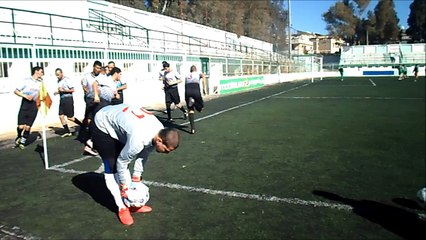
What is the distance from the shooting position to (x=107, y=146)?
13.5 feet

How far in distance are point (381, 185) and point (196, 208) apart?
8.93ft

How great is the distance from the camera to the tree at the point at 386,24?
85625mm

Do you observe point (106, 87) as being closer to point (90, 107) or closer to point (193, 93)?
point (90, 107)

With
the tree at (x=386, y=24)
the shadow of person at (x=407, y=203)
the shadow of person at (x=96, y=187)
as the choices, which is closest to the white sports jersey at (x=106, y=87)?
the shadow of person at (x=96, y=187)

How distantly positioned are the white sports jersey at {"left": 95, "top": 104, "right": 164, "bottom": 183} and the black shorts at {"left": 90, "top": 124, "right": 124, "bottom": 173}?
0.22 ft

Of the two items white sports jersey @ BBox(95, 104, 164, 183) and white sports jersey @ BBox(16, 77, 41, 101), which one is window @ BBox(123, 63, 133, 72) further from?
white sports jersey @ BBox(95, 104, 164, 183)

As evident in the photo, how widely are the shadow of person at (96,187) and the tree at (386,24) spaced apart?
91381mm

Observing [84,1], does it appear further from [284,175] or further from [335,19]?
[335,19]

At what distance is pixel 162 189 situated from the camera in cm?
540

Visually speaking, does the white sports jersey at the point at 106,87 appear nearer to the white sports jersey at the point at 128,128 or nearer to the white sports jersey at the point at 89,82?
the white sports jersey at the point at 89,82

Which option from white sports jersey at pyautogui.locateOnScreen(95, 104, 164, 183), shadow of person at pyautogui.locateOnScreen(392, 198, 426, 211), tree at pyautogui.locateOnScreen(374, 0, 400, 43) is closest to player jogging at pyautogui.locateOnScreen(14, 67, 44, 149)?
white sports jersey at pyautogui.locateOnScreen(95, 104, 164, 183)

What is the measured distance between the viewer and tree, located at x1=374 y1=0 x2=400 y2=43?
8562cm

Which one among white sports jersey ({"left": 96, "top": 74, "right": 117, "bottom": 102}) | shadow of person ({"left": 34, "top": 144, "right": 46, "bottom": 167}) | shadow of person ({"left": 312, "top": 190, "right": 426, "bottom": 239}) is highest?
white sports jersey ({"left": 96, "top": 74, "right": 117, "bottom": 102})

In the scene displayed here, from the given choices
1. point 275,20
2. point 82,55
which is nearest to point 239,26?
point 275,20
